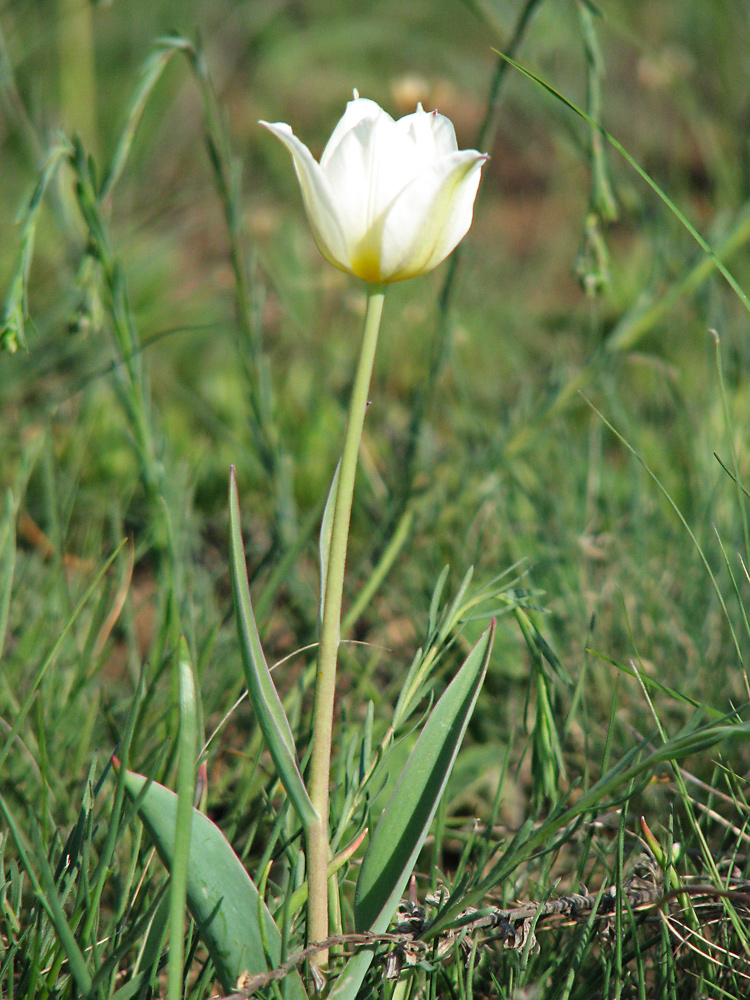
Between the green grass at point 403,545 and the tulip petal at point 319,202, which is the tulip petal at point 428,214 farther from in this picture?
the green grass at point 403,545

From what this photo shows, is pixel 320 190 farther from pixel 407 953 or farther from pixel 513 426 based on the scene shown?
pixel 513 426

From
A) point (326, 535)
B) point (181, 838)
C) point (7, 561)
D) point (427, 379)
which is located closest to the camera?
point (181, 838)

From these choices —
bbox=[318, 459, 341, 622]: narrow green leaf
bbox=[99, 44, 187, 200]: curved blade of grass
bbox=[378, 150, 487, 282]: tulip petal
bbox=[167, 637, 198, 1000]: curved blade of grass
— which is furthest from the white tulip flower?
bbox=[99, 44, 187, 200]: curved blade of grass

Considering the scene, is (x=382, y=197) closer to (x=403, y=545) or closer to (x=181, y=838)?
(x=181, y=838)

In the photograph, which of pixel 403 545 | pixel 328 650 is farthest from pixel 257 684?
pixel 403 545

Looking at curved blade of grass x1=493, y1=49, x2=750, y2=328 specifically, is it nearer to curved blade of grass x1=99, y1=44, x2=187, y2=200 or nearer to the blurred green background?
the blurred green background

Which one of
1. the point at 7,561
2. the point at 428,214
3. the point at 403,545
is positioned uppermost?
the point at 428,214
